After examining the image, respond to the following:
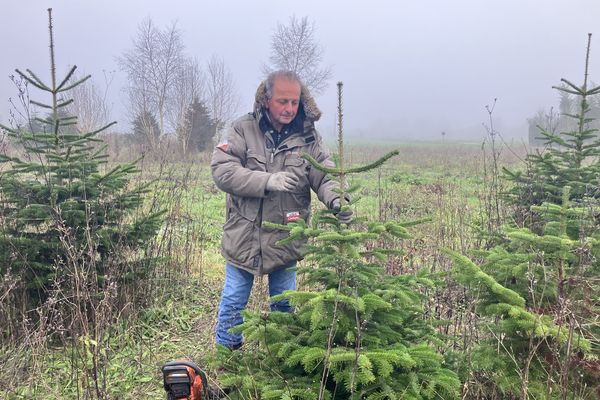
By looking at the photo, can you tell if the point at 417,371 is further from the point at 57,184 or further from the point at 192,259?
the point at 192,259

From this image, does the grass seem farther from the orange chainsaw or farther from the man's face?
the man's face

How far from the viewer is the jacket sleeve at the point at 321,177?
109 inches

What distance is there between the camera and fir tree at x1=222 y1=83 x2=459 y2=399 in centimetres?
197

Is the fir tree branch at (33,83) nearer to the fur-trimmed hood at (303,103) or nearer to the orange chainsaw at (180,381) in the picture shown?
the fur-trimmed hood at (303,103)

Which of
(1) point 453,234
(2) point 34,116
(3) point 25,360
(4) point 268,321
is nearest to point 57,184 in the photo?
(2) point 34,116

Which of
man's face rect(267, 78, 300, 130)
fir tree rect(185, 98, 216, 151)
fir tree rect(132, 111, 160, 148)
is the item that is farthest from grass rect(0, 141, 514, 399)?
fir tree rect(185, 98, 216, 151)

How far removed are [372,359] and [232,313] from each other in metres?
1.36

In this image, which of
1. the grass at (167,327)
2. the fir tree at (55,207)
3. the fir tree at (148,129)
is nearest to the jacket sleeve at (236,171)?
the grass at (167,327)

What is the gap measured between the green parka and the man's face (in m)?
0.08

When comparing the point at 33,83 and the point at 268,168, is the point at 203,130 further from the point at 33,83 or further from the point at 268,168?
the point at 268,168

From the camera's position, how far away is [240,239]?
9.77 feet

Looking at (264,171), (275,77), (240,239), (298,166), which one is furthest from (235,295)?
(275,77)

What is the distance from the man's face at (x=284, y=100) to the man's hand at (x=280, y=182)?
41cm

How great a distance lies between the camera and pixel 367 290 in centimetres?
215
